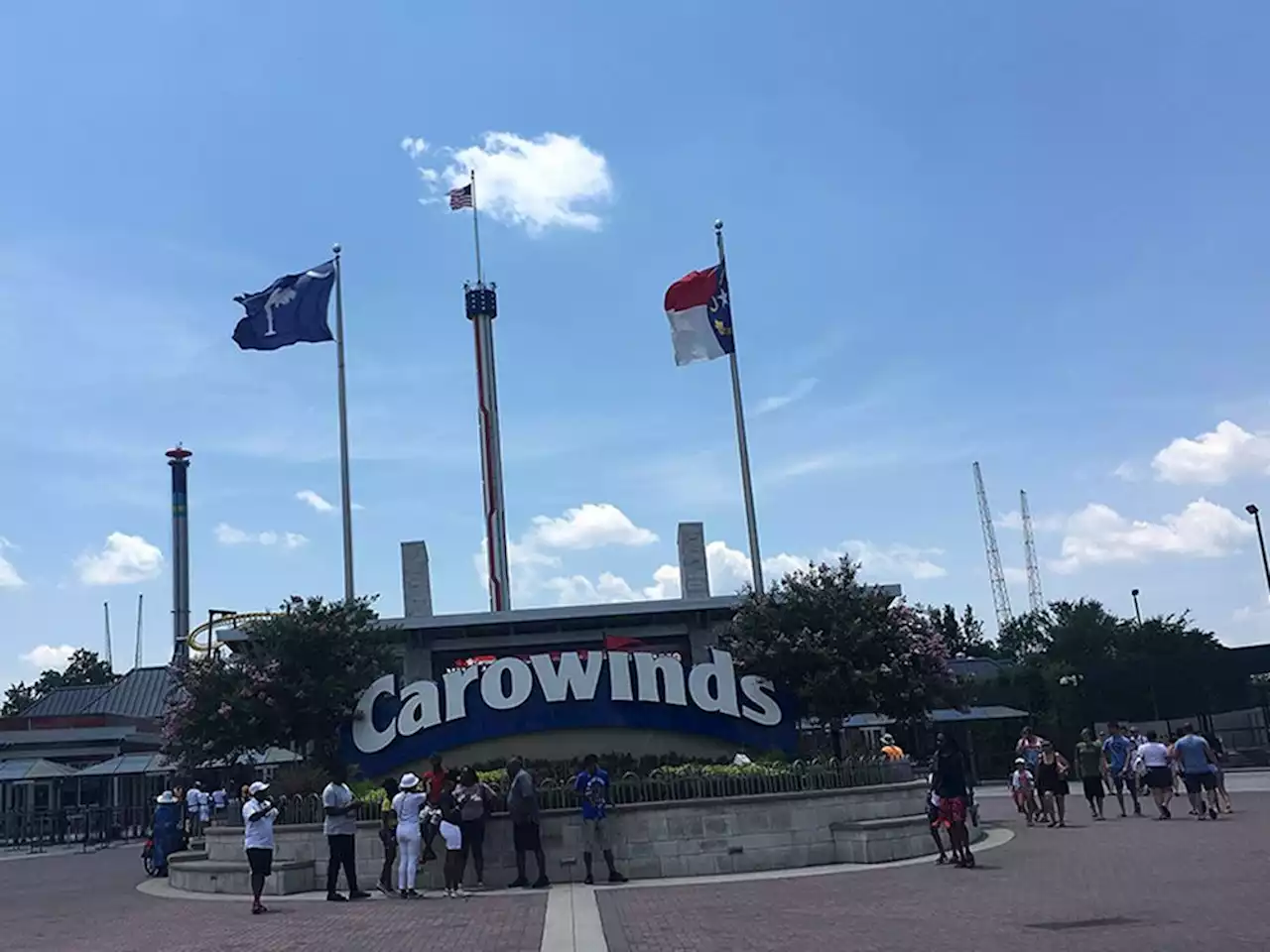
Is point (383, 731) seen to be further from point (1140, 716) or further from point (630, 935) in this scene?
point (1140, 716)

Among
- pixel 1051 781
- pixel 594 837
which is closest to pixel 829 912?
pixel 594 837

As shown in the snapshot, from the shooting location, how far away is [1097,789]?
22953 millimetres

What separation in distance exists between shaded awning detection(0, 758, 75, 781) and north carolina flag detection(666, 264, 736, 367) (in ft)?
76.1

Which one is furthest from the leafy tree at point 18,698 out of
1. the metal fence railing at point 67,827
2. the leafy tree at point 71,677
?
the metal fence railing at point 67,827

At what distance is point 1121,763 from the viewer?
24.7 metres

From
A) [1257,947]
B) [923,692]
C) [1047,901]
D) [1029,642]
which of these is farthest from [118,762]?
[1029,642]

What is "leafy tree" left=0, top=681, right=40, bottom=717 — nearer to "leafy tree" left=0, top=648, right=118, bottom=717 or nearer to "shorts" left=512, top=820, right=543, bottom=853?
"leafy tree" left=0, top=648, right=118, bottom=717

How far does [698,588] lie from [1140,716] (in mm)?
25217

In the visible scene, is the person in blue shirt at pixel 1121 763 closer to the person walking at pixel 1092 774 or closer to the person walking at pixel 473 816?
the person walking at pixel 1092 774

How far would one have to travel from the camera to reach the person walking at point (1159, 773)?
21531 millimetres

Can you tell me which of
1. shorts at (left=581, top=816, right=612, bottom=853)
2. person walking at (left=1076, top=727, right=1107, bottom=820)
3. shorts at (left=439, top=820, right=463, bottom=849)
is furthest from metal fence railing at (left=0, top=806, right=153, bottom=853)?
person walking at (left=1076, top=727, right=1107, bottom=820)

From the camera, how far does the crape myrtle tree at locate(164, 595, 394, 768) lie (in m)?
24.5

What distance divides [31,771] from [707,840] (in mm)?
27213

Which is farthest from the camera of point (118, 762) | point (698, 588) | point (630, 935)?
point (118, 762)
